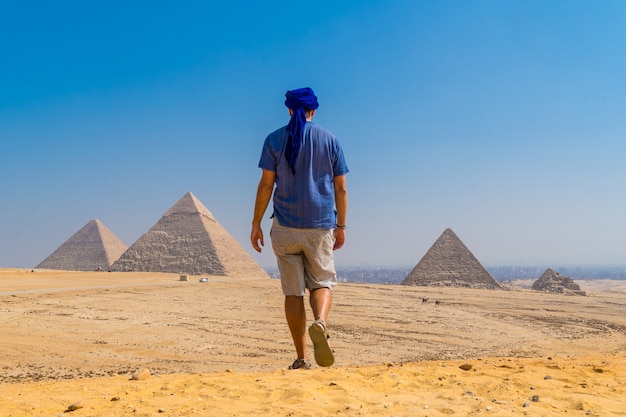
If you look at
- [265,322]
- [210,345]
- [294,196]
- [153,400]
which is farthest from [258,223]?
[265,322]

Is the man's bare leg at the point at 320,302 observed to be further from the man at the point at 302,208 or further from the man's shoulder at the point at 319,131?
the man's shoulder at the point at 319,131

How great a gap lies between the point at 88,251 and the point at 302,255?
59.1 m

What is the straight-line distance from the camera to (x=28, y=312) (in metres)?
10.5

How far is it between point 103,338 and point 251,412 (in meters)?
5.85

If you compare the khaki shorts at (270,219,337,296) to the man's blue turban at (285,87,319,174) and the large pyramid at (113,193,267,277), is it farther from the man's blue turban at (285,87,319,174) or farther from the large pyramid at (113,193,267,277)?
the large pyramid at (113,193,267,277)

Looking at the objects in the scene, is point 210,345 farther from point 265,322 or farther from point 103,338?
point 265,322

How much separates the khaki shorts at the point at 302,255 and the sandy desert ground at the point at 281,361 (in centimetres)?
64

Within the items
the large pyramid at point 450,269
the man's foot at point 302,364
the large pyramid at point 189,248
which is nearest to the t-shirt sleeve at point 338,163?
the man's foot at point 302,364

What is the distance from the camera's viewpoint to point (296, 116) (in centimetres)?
416

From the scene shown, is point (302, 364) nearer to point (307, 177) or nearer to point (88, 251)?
point (307, 177)

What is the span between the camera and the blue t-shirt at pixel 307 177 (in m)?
A: 3.97

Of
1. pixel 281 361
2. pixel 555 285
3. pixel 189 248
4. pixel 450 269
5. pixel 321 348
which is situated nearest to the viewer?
pixel 321 348

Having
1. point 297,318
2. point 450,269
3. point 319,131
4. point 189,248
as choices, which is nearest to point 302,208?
point 319,131

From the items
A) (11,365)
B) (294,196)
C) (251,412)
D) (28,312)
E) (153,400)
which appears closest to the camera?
(251,412)
